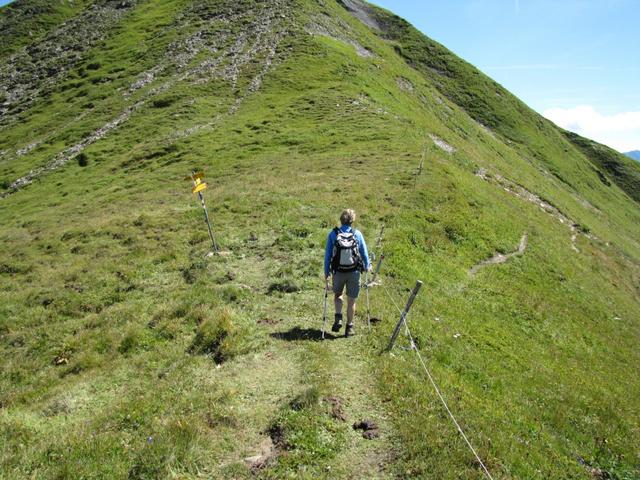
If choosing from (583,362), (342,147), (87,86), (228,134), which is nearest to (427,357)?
(583,362)

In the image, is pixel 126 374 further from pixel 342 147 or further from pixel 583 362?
pixel 342 147

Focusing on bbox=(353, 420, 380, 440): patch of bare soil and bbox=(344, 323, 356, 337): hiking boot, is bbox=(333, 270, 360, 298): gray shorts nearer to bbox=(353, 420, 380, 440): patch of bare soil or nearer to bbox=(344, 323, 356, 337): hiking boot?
bbox=(344, 323, 356, 337): hiking boot

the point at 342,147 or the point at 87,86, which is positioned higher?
the point at 342,147

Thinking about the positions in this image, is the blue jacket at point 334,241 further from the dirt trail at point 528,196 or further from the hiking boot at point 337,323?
the dirt trail at point 528,196

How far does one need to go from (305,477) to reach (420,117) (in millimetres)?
56461

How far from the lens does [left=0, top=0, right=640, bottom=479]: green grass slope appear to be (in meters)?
8.34

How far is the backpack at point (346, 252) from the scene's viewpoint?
11562 mm

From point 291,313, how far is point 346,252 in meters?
3.40

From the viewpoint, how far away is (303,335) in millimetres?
12172

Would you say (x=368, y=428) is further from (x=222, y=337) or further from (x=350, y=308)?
(x=222, y=337)

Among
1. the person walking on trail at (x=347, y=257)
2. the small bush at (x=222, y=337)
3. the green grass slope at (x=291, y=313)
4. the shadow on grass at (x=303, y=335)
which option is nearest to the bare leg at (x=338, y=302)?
the person walking on trail at (x=347, y=257)

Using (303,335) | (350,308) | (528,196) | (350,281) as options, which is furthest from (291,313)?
(528,196)

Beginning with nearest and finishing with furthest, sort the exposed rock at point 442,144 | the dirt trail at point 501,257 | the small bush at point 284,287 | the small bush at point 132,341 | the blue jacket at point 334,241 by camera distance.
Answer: the blue jacket at point 334,241, the small bush at point 132,341, the small bush at point 284,287, the dirt trail at point 501,257, the exposed rock at point 442,144

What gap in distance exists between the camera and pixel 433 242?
23078mm
